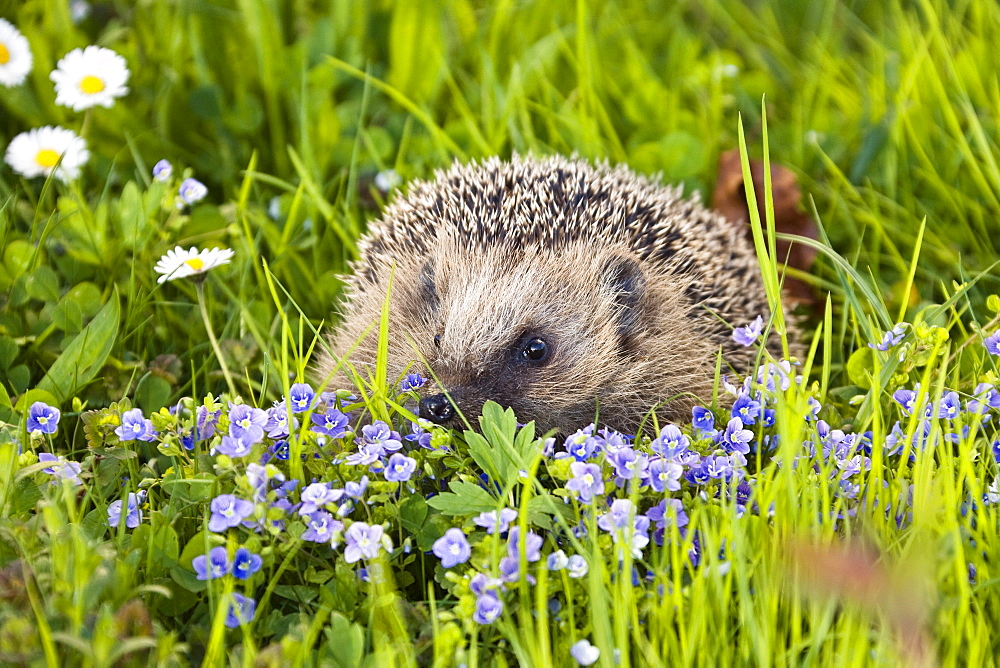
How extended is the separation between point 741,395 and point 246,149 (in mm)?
2641

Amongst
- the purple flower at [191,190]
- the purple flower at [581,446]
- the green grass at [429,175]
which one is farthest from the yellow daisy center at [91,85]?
the purple flower at [581,446]

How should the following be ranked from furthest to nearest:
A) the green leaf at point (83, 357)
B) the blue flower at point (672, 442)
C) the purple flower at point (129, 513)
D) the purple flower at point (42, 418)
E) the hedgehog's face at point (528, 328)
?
the hedgehog's face at point (528, 328)
the green leaf at point (83, 357)
the purple flower at point (42, 418)
the blue flower at point (672, 442)
the purple flower at point (129, 513)

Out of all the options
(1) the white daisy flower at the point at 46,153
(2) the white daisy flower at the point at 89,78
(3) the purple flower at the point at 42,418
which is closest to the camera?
(3) the purple flower at the point at 42,418

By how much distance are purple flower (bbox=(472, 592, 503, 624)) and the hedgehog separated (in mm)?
968

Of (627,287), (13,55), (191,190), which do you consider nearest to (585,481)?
(627,287)

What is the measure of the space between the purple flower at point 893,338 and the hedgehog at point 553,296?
0.56m

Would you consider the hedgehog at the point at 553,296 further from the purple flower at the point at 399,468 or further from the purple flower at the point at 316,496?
the purple flower at the point at 316,496

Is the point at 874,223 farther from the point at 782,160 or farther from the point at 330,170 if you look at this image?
the point at 330,170

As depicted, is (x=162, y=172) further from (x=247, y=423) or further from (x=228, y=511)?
(x=228, y=511)

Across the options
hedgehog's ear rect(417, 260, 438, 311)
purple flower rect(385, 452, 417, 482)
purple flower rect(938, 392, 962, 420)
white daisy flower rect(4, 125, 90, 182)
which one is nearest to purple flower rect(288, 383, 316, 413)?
purple flower rect(385, 452, 417, 482)

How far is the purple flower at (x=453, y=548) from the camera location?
7.28 ft

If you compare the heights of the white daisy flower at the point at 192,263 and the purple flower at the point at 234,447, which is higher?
the white daisy flower at the point at 192,263

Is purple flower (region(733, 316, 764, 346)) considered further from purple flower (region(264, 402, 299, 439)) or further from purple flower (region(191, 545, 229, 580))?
purple flower (region(191, 545, 229, 580))

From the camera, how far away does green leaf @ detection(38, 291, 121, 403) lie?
3.06 meters
